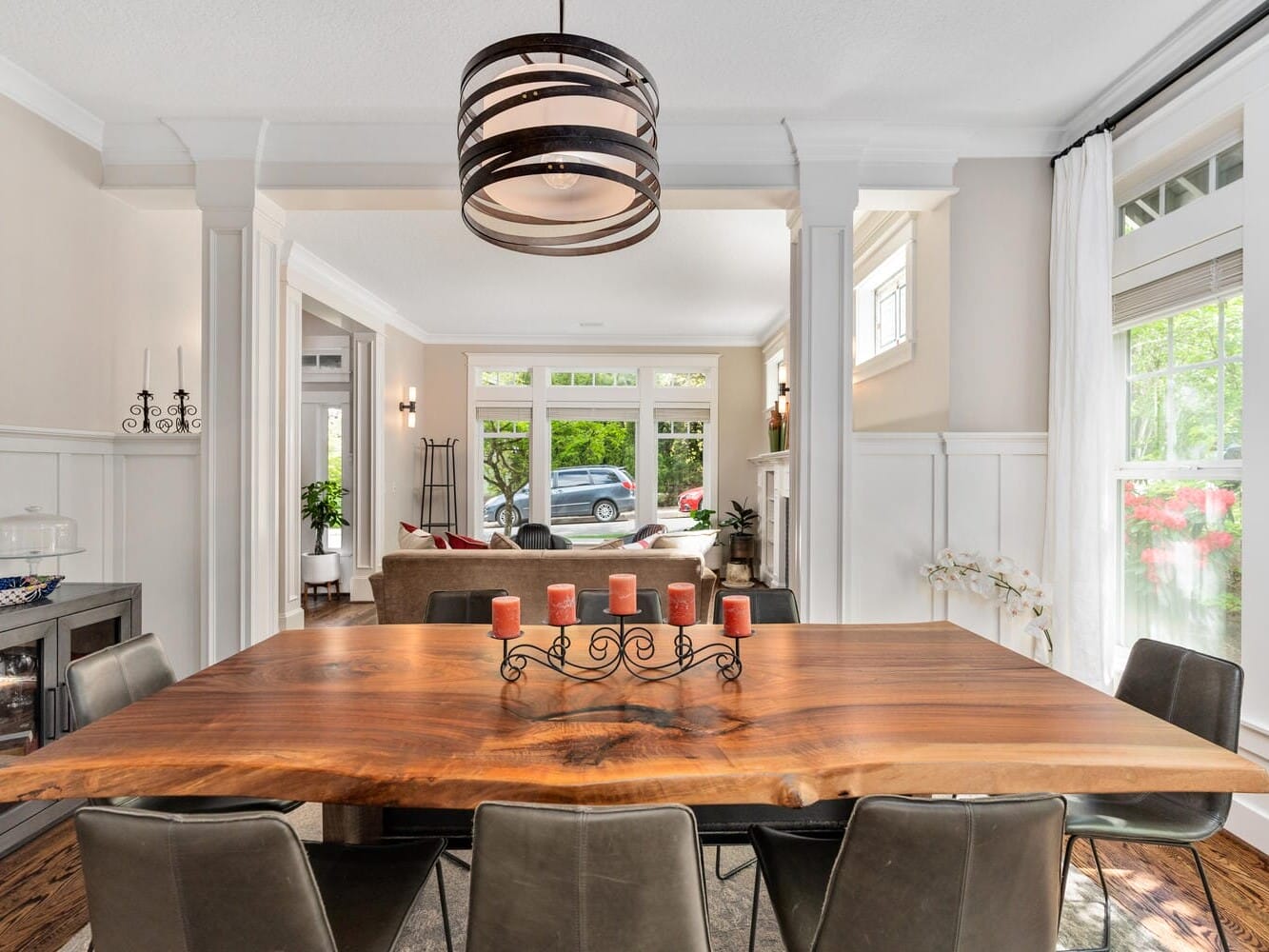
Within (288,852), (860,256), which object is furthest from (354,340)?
(288,852)

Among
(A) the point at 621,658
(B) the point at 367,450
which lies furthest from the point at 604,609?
(B) the point at 367,450

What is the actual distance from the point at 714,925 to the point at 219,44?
3.32 metres

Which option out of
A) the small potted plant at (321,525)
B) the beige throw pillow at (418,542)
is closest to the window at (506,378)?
the small potted plant at (321,525)

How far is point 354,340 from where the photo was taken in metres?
6.30

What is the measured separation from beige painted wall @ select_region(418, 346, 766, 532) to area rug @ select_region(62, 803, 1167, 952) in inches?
235

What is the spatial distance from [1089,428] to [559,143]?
2.56 metres

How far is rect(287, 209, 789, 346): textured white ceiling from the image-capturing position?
4.37m

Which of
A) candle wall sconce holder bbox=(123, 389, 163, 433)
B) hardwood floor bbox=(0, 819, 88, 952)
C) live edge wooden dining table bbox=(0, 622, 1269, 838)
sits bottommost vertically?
→ hardwood floor bbox=(0, 819, 88, 952)

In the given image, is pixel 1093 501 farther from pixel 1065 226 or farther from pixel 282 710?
pixel 282 710

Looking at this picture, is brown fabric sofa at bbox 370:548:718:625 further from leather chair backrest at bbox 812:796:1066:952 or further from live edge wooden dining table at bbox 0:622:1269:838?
leather chair backrest at bbox 812:796:1066:952

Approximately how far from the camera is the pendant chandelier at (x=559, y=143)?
4.69 feet

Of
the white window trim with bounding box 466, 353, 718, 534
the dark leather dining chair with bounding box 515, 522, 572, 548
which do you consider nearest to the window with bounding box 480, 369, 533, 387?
the white window trim with bounding box 466, 353, 718, 534

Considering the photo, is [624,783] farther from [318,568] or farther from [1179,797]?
[318,568]

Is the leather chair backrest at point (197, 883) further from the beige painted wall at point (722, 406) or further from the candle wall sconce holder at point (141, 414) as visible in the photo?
the beige painted wall at point (722, 406)
